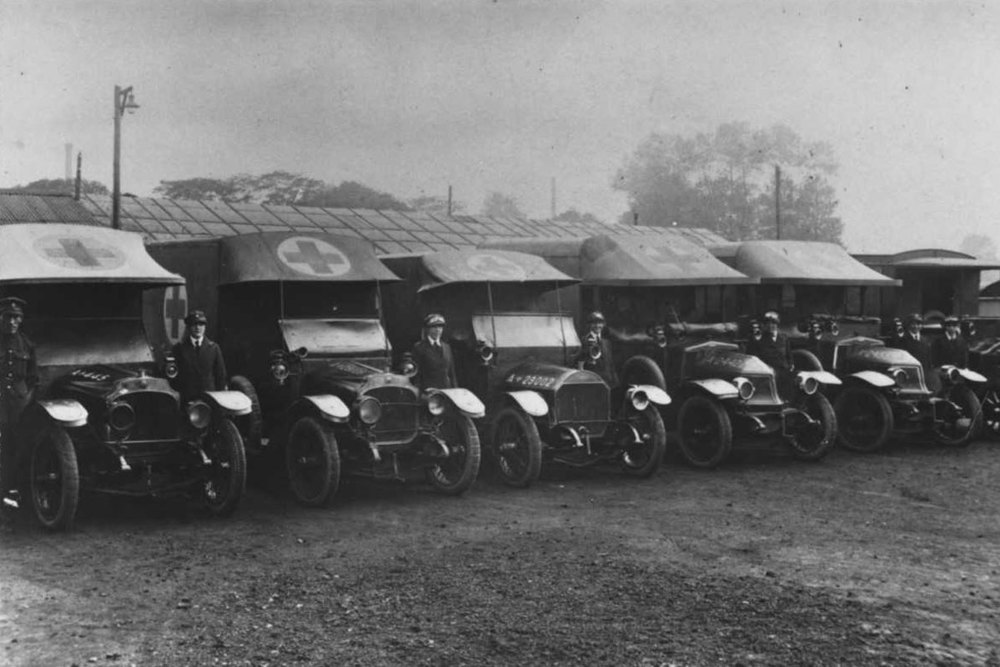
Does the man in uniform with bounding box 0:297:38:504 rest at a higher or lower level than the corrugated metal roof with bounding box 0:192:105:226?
lower

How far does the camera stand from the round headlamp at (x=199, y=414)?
771 centimetres

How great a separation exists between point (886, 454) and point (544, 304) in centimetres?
429

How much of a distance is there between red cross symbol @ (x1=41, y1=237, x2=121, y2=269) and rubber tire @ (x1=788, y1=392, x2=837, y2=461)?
7.14 metres

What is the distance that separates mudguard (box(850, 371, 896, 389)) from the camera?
11.5 meters

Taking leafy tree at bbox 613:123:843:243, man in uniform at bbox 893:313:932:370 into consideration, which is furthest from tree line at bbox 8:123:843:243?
man in uniform at bbox 893:313:932:370

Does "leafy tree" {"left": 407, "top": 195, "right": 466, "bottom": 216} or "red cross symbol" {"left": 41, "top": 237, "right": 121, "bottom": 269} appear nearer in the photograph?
"red cross symbol" {"left": 41, "top": 237, "right": 121, "bottom": 269}

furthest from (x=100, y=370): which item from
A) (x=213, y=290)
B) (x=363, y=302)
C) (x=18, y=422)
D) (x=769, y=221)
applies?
(x=769, y=221)

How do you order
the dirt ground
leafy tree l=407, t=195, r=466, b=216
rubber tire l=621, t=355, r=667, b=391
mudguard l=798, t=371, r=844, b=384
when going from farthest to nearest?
leafy tree l=407, t=195, r=466, b=216 → rubber tire l=621, t=355, r=667, b=391 → mudguard l=798, t=371, r=844, b=384 → the dirt ground

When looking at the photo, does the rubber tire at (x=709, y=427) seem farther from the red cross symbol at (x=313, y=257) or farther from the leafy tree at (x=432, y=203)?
the leafy tree at (x=432, y=203)

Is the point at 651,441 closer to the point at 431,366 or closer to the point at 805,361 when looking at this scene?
the point at 431,366

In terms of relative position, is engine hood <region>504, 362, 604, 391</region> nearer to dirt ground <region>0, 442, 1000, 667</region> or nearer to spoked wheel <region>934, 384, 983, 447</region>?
dirt ground <region>0, 442, 1000, 667</region>

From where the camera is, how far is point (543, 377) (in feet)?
32.0

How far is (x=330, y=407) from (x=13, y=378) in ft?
7.83

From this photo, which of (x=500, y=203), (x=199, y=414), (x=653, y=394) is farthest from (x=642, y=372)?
(x=500, y=203)
